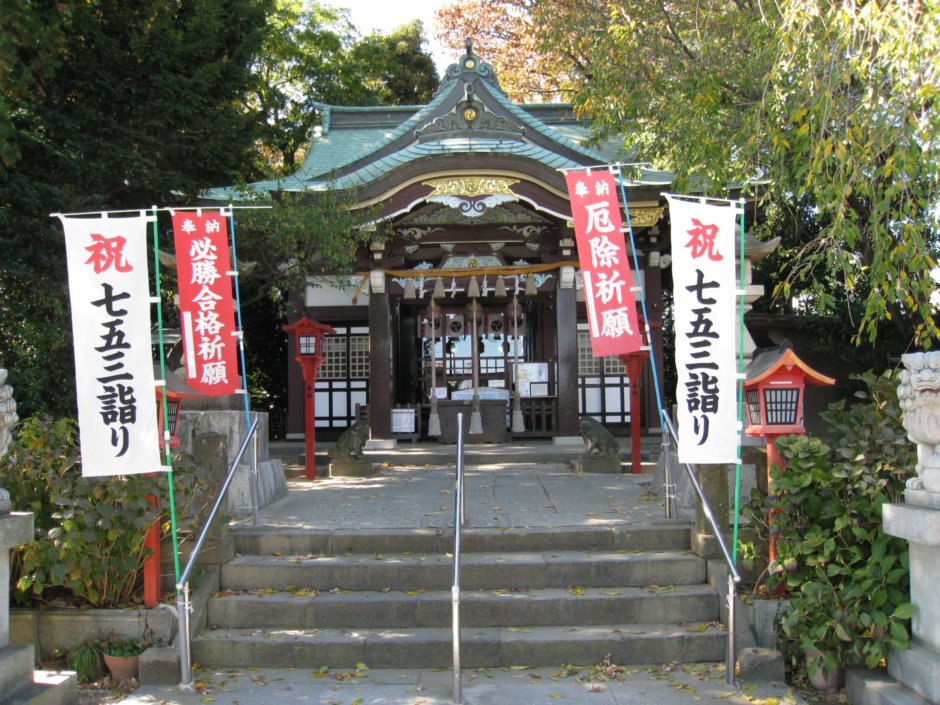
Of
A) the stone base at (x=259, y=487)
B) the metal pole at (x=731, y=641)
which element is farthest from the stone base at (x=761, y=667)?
the stone base at (x=259, y=487)

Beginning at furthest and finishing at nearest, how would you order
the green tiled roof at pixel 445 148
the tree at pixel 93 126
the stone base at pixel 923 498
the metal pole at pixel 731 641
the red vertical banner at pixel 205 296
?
1. the green tiled roof at pixel 445 148
2. the tree at pixel 93 126
3. the red vertical banner at pixel 205 296
4. the metal pole at pixel 731 641
5. the stone base at pixel 923 498

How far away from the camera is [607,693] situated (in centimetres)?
452

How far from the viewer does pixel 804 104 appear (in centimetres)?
558

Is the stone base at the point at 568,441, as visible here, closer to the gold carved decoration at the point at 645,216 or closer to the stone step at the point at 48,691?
the gold carved decoration at the point at 645,216

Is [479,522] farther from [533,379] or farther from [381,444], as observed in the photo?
[533,379]

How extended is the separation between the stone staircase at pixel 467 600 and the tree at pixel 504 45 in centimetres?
1339

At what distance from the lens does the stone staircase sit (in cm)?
499

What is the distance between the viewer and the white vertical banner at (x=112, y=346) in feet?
16.0

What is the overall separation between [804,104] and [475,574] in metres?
4.31

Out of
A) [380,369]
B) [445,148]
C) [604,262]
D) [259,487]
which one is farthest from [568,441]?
[259,487]

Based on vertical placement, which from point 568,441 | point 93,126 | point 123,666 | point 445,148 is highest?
point 93,126

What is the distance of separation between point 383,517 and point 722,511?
9.87 ft

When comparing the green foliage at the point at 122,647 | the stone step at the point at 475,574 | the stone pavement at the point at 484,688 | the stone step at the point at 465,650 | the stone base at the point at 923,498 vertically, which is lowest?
the stone pavement at the point at 484,688

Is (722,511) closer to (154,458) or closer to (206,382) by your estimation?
(154,458)
